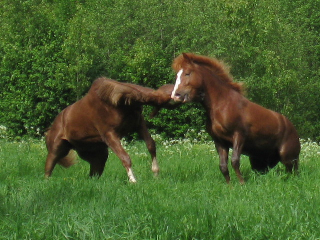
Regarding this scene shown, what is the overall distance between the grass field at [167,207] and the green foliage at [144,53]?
14681 mm

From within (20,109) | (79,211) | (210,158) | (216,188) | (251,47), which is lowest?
(20,109)

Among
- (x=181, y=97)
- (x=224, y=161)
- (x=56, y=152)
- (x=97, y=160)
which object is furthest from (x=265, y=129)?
(x=56, y=152)

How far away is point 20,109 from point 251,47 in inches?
442

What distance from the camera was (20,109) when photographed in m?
30.5

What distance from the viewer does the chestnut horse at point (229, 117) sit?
34.3ft

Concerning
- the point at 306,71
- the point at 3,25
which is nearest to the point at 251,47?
the point at 306,71

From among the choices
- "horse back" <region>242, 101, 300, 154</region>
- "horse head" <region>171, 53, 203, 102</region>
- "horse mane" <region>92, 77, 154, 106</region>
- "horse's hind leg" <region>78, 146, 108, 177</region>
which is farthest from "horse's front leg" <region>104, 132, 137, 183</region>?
"horse back" <region>242, 101, 300, 154</region>

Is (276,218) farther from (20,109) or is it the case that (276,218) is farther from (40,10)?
(40,10)

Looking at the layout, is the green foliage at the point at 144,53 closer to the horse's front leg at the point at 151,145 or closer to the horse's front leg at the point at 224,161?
the horse's front leg at the point at 151,145

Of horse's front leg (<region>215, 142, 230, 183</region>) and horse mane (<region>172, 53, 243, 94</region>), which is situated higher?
horse mane (<region>172, 53, 243, 94</region>)

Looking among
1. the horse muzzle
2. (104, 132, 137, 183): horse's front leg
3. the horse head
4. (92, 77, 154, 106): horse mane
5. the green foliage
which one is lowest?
the green foliage

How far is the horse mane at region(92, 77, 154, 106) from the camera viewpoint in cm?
1072

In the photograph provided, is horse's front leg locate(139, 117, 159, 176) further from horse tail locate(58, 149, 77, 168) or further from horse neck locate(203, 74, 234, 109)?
horse tail locate(58, 149, 77, 168)

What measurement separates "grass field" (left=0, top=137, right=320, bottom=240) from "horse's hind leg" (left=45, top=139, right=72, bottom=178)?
0.77m
